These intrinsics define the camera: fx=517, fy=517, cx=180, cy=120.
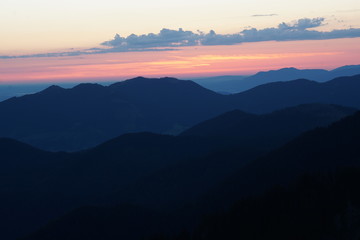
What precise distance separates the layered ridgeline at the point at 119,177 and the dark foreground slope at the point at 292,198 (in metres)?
7.75

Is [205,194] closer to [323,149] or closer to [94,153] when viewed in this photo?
[323,149]

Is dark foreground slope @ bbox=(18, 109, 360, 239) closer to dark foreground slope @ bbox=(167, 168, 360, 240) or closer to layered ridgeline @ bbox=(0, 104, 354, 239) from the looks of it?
dark foreground slope @ bbox=(167, 168, 360, 240)

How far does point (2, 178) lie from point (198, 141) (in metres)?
71.6

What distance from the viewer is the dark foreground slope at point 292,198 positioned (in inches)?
2537

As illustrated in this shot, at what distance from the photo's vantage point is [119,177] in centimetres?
16950

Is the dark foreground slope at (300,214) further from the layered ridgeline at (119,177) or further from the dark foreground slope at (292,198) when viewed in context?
the layered ridgeline at (119,177)

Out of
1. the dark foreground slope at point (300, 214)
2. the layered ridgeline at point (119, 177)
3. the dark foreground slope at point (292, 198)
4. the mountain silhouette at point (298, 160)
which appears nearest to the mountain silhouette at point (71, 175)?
the layered ridgeline at point (119, 177)

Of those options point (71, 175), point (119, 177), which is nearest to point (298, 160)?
point (119, 177)

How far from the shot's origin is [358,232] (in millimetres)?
58344

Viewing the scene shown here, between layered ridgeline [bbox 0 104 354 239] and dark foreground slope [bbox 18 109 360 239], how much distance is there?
775 centimetres

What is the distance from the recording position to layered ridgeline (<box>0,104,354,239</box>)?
442 feet

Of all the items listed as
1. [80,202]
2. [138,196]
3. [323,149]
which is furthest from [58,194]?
[323,149]

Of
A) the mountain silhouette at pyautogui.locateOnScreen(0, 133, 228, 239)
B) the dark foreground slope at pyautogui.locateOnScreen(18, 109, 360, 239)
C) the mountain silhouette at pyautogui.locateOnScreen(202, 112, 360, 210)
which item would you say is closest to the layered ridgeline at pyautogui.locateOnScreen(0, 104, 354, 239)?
the mountain silhouette at pyautogui.locateOnScreen(0, 133, 228, 239)

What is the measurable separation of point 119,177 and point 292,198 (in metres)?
102
